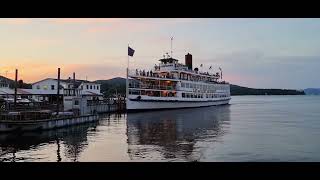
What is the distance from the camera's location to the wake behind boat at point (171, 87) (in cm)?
6019

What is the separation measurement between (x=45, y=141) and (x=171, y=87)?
43.0 m

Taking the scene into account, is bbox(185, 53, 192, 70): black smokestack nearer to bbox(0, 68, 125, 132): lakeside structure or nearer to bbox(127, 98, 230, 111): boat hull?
bbox(127, 98, 230, 111): boat hull

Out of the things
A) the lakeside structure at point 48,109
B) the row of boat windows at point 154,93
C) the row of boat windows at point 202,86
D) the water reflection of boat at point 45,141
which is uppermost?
the row of boat windows at point 202,86

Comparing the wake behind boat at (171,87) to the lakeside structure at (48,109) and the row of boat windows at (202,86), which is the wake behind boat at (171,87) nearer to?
the row of boat windows at (202,86)

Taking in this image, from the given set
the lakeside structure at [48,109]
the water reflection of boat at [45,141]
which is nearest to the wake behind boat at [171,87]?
the lakeside structure at [48,109]

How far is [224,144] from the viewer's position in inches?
960

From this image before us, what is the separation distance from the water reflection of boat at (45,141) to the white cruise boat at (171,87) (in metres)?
27.5

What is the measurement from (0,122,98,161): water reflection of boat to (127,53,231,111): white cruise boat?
27.5m

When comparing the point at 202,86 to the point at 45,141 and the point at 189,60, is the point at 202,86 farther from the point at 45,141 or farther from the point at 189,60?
the point at 45,141

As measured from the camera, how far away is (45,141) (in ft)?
83.5
